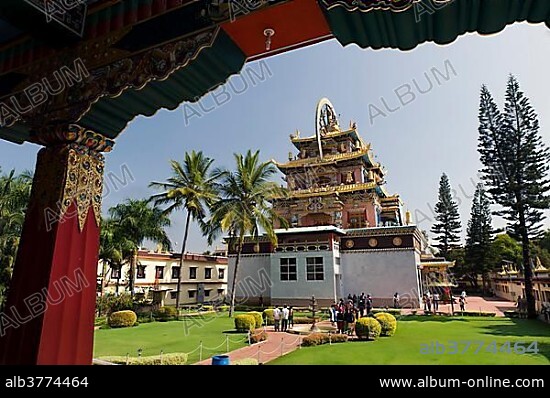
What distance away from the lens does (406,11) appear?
1.50 m

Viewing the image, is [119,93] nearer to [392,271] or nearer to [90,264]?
[90,264]

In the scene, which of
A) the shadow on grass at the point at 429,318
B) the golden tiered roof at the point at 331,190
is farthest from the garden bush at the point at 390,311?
the golden tiered roof at the point at 331,190

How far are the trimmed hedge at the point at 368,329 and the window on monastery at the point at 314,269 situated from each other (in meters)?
7.63

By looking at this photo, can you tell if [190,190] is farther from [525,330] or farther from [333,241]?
[525,330]

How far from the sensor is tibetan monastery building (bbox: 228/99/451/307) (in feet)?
54.1

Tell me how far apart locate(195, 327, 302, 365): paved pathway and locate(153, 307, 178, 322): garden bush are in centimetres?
543

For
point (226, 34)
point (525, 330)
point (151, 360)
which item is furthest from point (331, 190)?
point (226, 34)

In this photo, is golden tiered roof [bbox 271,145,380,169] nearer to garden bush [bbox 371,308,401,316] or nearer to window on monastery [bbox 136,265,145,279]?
garden bush [bbox 371,308,401,316]

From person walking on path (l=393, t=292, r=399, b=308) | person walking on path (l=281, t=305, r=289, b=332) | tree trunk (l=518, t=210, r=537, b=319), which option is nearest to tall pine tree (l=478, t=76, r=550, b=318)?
tree trunk (l=518, t=210, r=537, b=319)

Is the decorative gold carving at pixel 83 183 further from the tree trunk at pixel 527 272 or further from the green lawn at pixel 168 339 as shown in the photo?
the tree trunk at pixel 527 272

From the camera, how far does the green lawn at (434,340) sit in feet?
20.0

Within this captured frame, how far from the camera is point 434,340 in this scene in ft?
26.9

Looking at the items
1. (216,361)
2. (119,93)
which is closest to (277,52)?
(119,93)
